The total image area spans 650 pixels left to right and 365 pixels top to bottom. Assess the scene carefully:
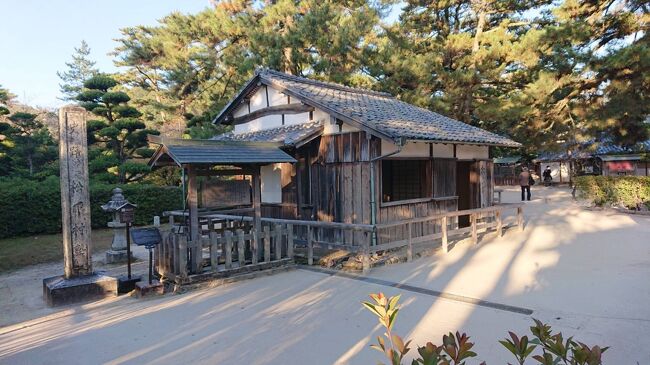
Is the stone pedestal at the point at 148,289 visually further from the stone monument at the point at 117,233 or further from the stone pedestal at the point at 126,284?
the stone monument at the point at 117,233

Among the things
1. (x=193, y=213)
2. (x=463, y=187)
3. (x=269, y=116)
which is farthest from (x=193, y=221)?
(x=463, y=187)

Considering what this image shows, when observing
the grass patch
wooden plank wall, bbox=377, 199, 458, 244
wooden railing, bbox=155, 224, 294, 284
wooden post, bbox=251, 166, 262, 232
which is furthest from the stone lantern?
wooden plank wall, bbox=377, 199, 458, 244

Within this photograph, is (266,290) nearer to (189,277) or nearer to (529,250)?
(189,277)

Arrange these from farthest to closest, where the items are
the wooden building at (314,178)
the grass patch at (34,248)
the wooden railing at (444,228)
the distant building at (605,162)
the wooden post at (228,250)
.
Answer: the distant building at (605,162) < the grass patch at (34,248) < the wooden railing at (444,228) < the wooden building at (314,178) < the wooden post at (228,250)

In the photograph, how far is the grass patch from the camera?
1074 centimetres

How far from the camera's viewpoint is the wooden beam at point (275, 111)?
10.9m

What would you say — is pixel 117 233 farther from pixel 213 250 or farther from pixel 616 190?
pixel 616 190

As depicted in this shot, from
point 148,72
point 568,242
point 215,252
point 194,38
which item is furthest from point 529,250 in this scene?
point 148,72

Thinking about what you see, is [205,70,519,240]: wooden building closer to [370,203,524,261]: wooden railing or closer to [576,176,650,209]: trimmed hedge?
[370,203,524,261]: wooden railing

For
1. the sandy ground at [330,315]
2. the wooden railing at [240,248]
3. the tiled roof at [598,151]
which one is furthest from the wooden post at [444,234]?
the tiled roof at [598,151]

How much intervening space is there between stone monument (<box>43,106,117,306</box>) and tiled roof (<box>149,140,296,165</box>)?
A: 122cm

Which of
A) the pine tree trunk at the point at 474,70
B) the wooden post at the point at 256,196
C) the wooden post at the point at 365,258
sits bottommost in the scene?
the wooden post at the point at 365,258

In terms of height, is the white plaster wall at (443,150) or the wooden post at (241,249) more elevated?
the white plaster wall at (443,150)

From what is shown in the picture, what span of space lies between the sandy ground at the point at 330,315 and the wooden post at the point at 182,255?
0.43 m
